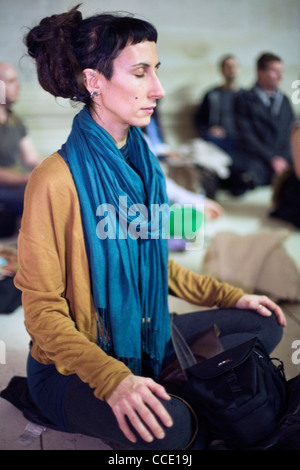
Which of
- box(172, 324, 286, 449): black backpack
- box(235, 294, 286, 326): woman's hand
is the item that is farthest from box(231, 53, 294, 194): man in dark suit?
box(172, 324, 286, 449): black backpack

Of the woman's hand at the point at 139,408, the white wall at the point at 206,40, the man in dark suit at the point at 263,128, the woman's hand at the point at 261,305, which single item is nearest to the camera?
the woman's hand at the point at 139,408

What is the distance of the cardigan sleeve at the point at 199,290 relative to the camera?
1.40 meters

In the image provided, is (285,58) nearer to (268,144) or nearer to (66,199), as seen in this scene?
(268,144)

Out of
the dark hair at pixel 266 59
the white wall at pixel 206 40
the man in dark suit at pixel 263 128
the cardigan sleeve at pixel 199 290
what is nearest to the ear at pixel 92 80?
the cardigan sleeve at pixel 199 290

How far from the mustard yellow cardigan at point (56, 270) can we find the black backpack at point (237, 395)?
0.24 meters

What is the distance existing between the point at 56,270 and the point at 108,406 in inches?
12.7

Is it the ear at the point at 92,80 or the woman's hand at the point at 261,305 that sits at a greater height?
the ear at the point at 92,80

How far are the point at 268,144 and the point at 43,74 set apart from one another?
399 cm

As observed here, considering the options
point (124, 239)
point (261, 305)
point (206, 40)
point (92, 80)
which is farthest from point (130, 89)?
point (206, 40)

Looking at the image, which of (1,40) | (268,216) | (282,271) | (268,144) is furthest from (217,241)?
(1,40)

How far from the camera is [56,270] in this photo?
42.6 inches

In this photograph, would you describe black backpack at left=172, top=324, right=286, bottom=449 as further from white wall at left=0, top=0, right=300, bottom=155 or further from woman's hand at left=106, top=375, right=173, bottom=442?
white wall at left=0, top=0, right=300, bottom=155

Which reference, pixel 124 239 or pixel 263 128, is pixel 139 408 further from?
pixel 263 128

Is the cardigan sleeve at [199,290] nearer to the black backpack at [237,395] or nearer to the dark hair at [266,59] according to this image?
the black backpack at [237,395]
